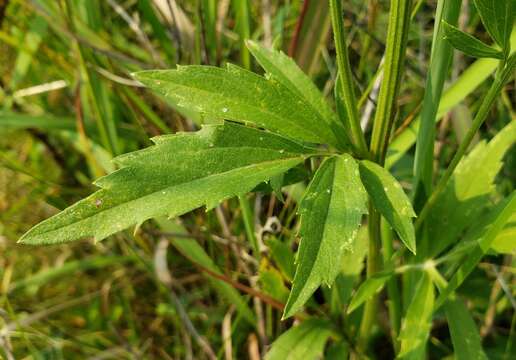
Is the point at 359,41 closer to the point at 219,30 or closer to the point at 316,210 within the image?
the point at 219,30

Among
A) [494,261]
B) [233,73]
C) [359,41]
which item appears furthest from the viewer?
[359,41]

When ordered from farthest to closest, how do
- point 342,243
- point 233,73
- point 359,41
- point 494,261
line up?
point 359,41, point 494,261, point 233,73, point 342,243

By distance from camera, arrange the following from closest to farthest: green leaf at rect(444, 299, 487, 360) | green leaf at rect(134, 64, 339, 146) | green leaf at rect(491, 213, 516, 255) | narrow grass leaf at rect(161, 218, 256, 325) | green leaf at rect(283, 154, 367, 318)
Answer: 1. green leaf at rect(283, 154, 367, 318)
2. green leaf at rect(134, 64, 339, 146)
3. green leaf at rect(491, 213, 516, 255)
4. green leaf at rect(444, 299, 487, 360)
5. narrow grass leaf at rect(161, 218, 256, 325)

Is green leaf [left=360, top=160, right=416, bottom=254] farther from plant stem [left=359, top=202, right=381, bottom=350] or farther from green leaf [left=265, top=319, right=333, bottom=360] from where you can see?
green leaf [left=265, top=319, right=333, bottom=360]

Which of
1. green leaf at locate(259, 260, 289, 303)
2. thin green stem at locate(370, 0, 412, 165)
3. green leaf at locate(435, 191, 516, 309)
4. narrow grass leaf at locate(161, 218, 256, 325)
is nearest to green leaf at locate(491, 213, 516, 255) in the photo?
green leaf at locate(435, 191, 516, 309)

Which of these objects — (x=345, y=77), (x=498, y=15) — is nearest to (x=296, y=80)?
(x=345, y=77)

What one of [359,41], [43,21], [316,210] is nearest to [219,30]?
[359,41]

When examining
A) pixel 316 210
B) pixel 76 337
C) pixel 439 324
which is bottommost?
pixel 76 337
